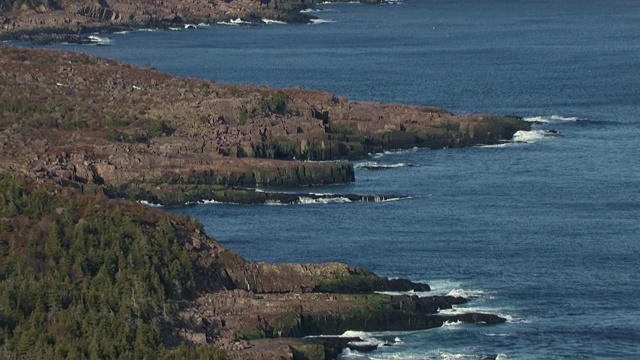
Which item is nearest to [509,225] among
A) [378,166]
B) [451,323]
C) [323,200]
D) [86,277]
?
[323,200]

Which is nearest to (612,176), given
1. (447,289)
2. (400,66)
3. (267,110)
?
(267,110)

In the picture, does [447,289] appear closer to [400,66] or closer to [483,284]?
[483,284]

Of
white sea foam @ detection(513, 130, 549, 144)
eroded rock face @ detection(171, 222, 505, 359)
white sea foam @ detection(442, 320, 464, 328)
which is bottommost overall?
white sea foam @ detection(513, 130, 549, 144)

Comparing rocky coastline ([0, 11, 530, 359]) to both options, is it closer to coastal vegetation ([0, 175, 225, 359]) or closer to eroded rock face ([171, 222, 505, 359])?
eroded rock face ([171, 222, 505, 359])

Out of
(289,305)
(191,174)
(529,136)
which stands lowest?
(529,136)

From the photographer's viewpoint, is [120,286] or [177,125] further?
[177,125]

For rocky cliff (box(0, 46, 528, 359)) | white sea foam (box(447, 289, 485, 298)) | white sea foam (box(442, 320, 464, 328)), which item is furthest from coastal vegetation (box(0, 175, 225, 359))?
white sea foam (box(447, 289, 485, 298))

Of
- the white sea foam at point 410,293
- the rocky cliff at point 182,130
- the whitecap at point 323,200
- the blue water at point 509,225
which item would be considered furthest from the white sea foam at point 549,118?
the white sea foam at point 410,293

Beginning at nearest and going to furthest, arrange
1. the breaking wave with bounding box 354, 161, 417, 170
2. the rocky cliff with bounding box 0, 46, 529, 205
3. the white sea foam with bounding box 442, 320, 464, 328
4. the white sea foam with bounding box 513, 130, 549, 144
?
the white sea foam with bounding box 442, 320, 464, 328 → the rocky cliff with bounding box 0, 46, 529, 205 → the breaking wave with bounding box 354, 161, 417, 170 → the white sea foam with bounding box 513, 130, 549, 144

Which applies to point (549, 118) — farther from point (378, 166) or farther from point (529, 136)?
point (378, 166)
